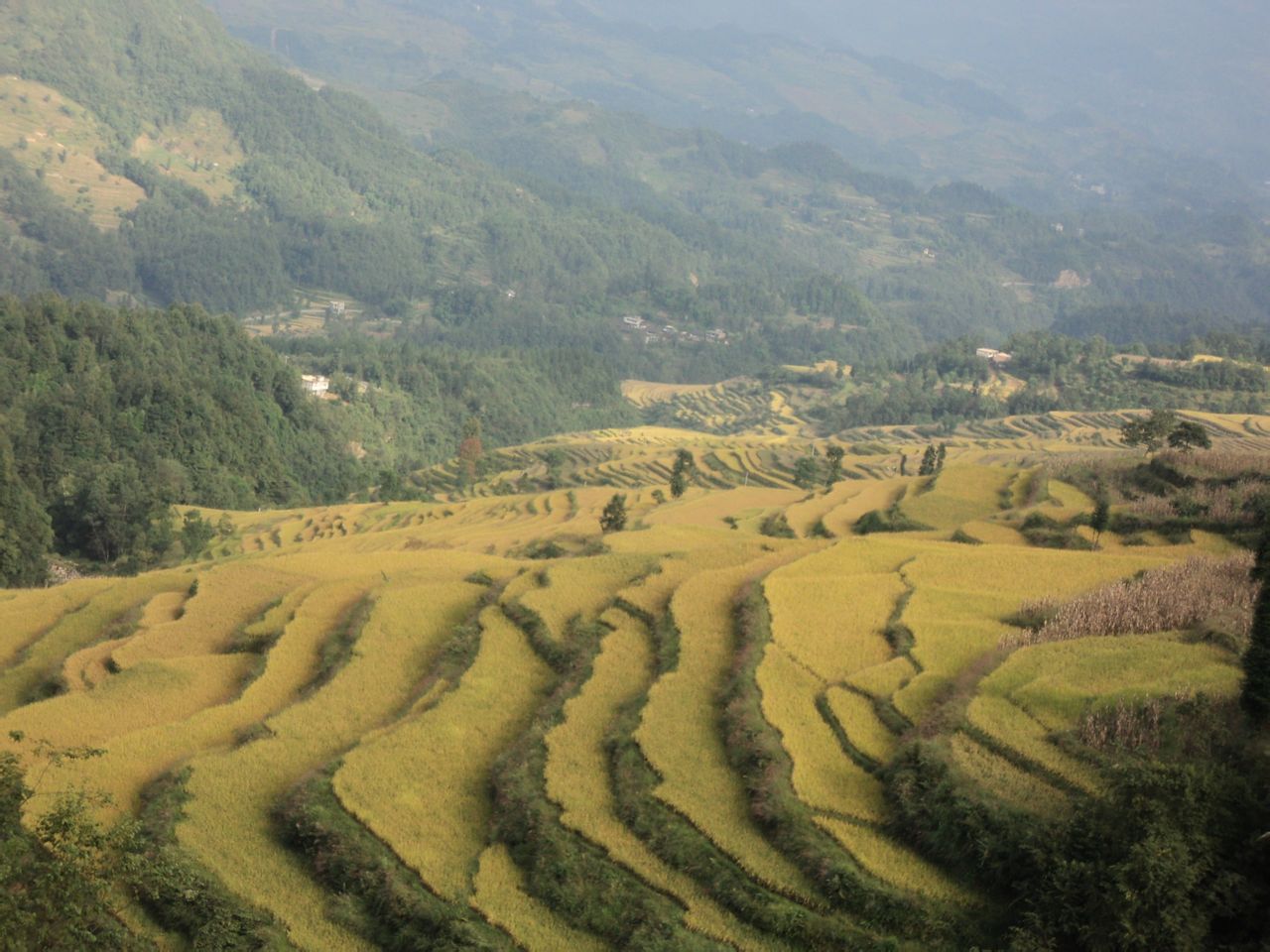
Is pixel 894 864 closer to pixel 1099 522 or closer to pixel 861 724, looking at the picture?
pixel 861 724

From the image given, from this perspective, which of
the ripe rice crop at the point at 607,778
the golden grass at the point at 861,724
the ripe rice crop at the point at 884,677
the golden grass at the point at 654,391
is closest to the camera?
the ripe rice crop at the point at 607,778

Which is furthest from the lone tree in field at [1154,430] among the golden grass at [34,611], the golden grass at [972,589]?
the golden grass at [34,611]

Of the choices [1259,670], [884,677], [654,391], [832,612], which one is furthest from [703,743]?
[654,391]

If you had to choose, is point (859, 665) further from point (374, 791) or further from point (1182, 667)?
point (374, 791)

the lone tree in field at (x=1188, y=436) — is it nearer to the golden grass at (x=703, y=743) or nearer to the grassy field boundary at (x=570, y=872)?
the golden grass at (x=703, y=743)

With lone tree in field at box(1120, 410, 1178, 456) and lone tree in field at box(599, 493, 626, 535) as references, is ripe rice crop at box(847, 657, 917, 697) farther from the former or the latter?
lone tree in field at box(1120, 410, 1178, 456)

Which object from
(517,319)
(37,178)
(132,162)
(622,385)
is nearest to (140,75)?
(132,162)
